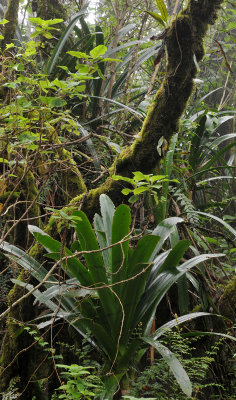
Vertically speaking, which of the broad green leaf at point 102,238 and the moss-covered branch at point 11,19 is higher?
the moss-covered branch at point 11,19

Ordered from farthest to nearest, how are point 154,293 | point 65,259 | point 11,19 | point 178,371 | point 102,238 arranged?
point 11,19 < point 102,238 < point 154,293 < point 65,259 < point 178,371

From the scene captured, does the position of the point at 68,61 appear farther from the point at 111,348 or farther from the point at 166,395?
the point at 166,395

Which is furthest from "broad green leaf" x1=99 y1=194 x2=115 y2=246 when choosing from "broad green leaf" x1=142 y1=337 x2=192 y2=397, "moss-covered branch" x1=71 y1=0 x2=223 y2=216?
"broad green leaf" x1=142 y1=337 x2=192 y2=397

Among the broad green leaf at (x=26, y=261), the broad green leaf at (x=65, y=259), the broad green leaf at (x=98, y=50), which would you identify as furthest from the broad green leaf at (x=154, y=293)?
the broad green leaf at (x=98, y=50)

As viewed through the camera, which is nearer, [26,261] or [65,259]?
[65,259]

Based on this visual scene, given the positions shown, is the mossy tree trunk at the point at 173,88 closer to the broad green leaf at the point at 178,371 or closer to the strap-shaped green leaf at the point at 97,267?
the strap-shaped green leaf at the point at 97,267

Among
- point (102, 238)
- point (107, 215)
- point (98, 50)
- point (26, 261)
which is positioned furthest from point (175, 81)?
point (26, 261)

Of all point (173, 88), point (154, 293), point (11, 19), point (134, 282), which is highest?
point (11, 19)

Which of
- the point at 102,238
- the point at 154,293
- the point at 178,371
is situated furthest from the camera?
the point at 102,238

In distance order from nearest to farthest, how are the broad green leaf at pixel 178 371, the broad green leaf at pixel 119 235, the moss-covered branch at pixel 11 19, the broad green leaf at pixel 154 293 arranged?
the broad green leaf at pixel 178 371 < the broad green leaf at pixel 119 235 < the broad green leaf at pixel 154 293 < the moss-covered branch at pixel 11 19

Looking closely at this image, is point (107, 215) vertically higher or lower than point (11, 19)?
lower

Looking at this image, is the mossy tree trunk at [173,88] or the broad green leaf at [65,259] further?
the mossy tree trunk at [173,88]

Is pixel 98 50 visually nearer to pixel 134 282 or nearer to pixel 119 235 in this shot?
pixel 119 235

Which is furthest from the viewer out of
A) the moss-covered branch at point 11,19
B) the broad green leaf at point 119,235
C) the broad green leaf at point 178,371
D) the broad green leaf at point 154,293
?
the moss-covered branch at point 11,19
